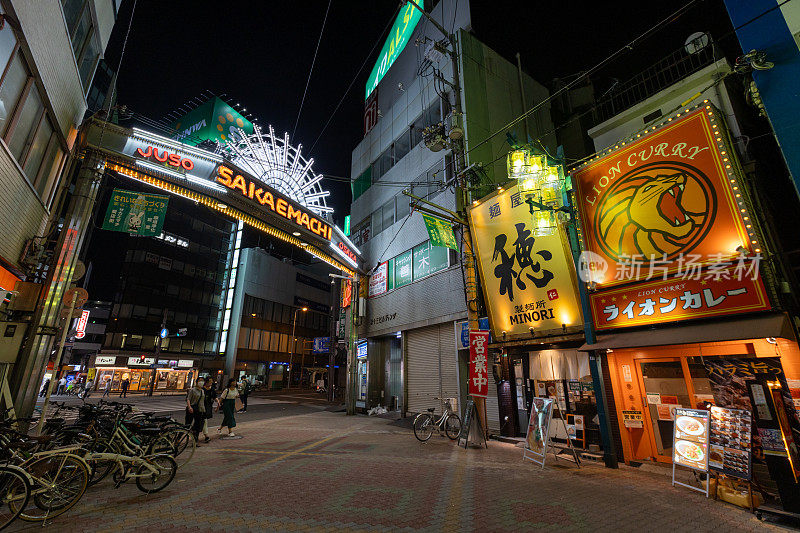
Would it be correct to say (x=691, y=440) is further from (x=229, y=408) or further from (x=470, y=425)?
(x=229, y=408)

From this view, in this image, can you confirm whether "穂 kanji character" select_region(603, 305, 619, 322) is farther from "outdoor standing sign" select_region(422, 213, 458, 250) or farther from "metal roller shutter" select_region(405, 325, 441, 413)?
"metal roller shutter" select_region(405, 325, 441, 413)

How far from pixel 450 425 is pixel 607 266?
25.7 ft

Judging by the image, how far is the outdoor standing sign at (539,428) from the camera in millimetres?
8922

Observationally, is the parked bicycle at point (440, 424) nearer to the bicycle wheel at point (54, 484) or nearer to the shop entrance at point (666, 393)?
the shop entrance at point (666, 393)

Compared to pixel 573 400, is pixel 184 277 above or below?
above

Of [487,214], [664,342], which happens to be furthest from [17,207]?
[664,342]

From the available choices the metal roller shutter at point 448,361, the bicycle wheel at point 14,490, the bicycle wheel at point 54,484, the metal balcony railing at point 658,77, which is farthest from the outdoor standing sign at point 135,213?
the metal balcony railing at point 658,77

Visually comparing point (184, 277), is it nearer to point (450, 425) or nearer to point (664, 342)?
point (450, 425)

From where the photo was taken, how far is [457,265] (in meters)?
15.7

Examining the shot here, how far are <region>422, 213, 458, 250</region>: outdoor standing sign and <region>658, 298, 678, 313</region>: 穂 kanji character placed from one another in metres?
6.82

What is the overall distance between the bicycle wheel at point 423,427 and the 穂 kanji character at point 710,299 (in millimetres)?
8978

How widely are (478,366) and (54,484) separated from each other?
33.1 ft

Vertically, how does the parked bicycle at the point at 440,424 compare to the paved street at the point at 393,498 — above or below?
above

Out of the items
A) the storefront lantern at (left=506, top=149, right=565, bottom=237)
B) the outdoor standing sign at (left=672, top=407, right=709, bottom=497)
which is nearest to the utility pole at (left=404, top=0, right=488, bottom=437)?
→ the storefront lantern at (left=506, top=149, right=565, bottom=237)
